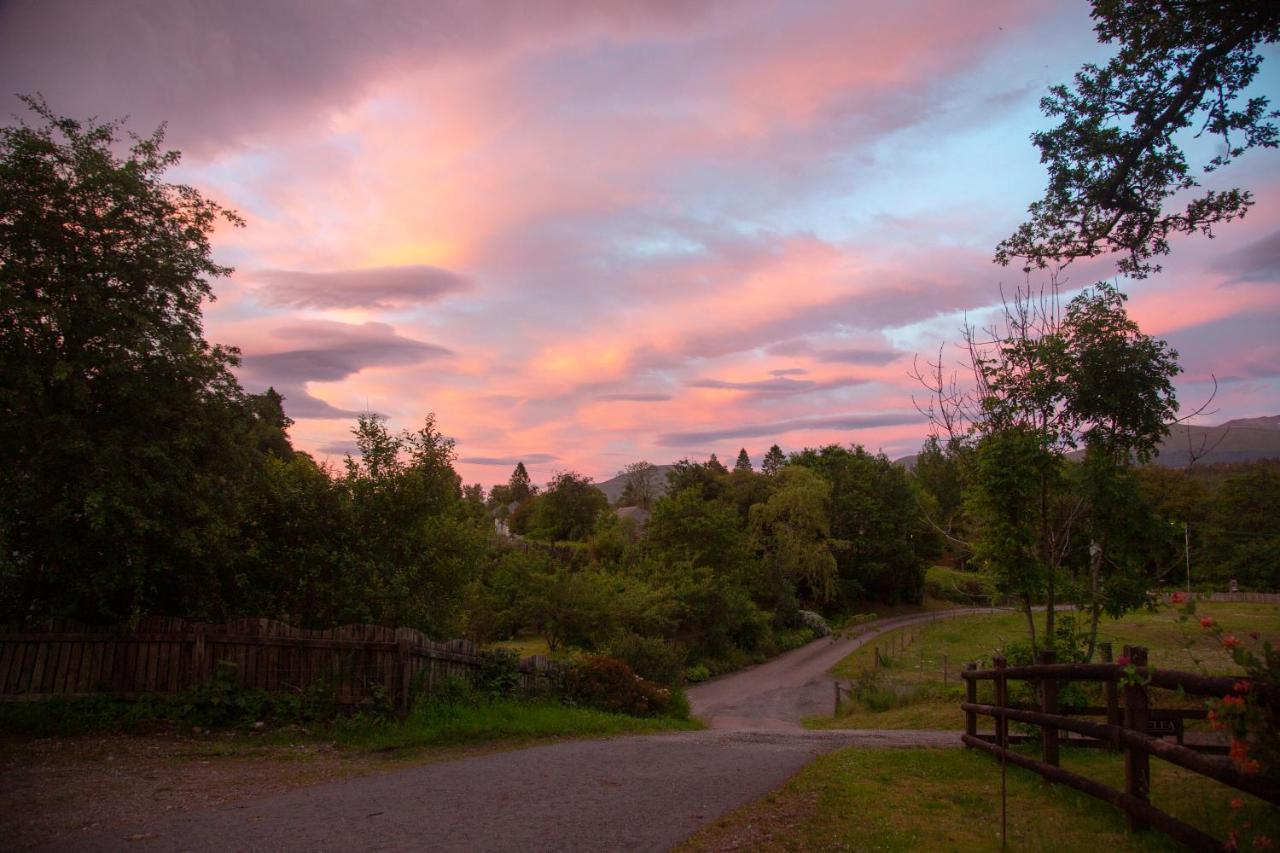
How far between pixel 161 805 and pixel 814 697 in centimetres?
3006

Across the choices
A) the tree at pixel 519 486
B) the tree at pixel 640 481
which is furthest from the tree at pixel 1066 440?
the tree at pixel 519 486

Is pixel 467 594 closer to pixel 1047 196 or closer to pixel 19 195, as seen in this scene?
pixel 19 195

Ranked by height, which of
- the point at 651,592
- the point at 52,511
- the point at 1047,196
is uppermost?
the point at 1047,196

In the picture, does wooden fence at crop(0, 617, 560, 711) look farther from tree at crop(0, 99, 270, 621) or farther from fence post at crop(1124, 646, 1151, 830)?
fence post at crop(1124, 646, 1151, 830)

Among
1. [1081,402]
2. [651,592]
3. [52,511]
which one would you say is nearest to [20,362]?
[52,511]

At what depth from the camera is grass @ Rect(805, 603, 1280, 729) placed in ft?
73.2

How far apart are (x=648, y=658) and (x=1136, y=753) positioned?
18.3 meters

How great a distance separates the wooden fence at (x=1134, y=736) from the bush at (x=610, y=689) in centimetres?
973

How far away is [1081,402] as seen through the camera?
14961mm

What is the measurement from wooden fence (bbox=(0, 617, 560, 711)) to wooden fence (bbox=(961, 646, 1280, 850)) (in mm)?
8820

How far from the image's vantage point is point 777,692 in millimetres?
35875

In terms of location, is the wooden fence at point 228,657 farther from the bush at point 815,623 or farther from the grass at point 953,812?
the bush at point 815,623

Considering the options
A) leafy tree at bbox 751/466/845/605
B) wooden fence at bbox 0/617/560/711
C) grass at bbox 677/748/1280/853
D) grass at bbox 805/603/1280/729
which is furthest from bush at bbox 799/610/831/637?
grass at bbox 677/748/1280/853

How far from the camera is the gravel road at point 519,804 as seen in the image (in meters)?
6.77
